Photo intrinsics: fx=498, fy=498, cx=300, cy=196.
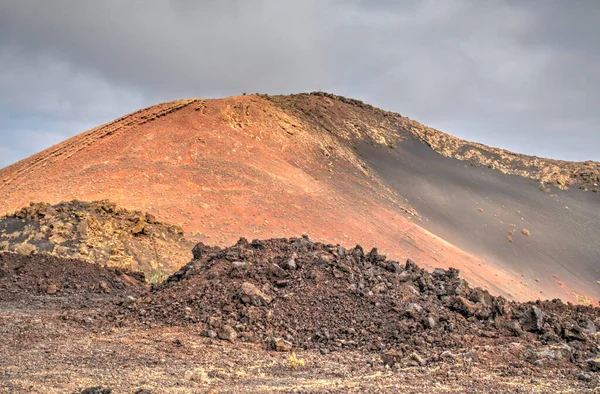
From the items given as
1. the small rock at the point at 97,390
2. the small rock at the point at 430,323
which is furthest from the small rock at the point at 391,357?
the small rock at the point at 97,390

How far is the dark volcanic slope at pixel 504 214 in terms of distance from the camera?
33.5 meters

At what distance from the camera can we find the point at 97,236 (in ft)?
56.4

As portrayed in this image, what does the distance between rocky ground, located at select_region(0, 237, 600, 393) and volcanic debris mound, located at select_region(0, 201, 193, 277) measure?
3.77m

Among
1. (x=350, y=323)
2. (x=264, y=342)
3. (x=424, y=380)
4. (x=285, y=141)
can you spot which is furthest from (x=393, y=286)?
(x=285, y=141)

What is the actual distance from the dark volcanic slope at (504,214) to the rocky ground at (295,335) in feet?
73.7

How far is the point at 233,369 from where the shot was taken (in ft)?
23.2

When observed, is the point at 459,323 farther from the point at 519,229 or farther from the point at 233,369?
the point at 519,229

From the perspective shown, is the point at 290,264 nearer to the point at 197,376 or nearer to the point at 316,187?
the point at 197,376

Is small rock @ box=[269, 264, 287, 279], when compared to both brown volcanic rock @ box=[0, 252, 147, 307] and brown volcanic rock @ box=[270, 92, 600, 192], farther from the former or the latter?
brown volcanic rock @ box=[270, 92, 600, 192]

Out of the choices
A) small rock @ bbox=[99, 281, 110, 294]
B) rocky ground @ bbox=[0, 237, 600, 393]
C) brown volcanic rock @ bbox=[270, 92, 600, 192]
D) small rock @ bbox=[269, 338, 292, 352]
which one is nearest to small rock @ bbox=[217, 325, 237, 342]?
rocky ground @ bbox=[0, 237, 600, 393]

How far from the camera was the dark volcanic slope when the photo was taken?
3347cm

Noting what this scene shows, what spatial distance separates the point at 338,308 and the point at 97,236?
11112 mm

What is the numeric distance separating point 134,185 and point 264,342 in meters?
16.5

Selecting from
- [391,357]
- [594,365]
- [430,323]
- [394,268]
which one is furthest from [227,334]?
[594,365]
